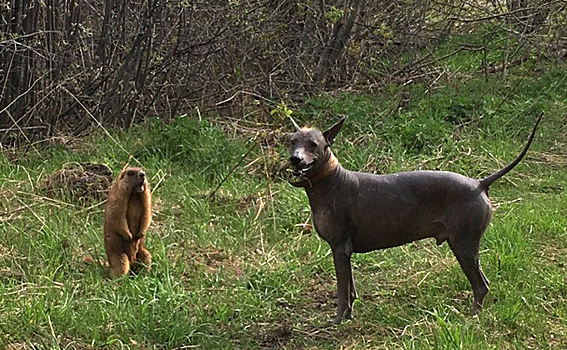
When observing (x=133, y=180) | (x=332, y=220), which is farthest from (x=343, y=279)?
(x=133, y=180)

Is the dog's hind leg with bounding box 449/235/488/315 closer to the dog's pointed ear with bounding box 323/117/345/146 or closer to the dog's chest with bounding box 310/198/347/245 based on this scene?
the dog's chest with bounding box 310/198/347/245

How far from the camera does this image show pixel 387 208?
4.56m

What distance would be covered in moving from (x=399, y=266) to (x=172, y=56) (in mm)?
4604

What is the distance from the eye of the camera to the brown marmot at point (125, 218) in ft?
17.2

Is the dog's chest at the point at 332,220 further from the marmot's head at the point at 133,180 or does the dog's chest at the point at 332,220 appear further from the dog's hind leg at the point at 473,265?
the marmot's head at the point at 133,180

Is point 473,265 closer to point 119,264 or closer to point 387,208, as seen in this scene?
point 387,208

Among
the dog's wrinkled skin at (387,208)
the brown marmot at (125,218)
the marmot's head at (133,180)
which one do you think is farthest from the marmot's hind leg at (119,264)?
the dog's wrinkled skin at (387,208)

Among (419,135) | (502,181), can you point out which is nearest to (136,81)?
Answer: (419,135)

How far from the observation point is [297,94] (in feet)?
31.9

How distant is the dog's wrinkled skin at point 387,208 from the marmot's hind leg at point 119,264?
1.40 m

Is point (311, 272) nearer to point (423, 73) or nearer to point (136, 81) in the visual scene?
point (136, 81)

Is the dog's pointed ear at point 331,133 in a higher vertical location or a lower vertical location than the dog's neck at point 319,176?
higher

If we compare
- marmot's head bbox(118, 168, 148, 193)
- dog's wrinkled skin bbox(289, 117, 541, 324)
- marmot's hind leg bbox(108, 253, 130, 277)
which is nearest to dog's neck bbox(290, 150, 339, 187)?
dog's wrinkled skin bbox(289, 117, 541, 324)

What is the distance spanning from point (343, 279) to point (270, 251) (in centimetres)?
138
